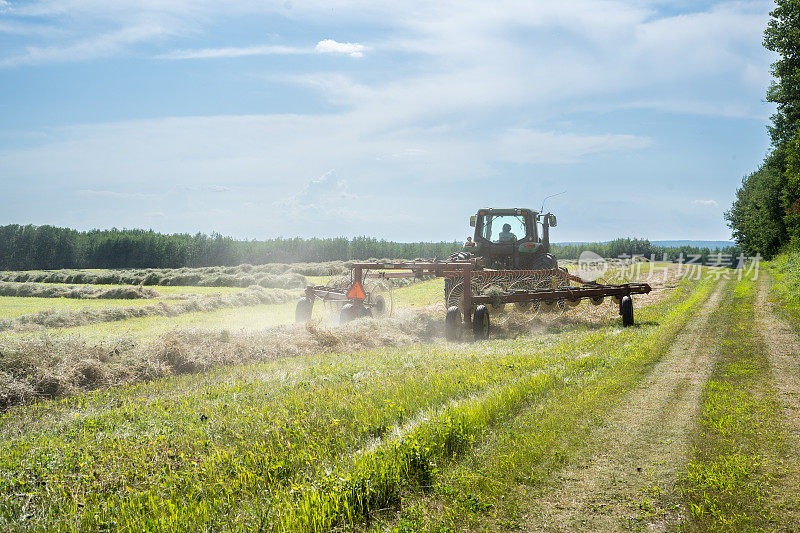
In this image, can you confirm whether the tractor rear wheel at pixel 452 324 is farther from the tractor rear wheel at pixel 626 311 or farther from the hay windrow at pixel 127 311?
the hay windrow at pixel 127 311

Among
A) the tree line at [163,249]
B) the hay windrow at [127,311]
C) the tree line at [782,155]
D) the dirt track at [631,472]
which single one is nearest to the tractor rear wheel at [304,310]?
the hay windrow at [127,311]

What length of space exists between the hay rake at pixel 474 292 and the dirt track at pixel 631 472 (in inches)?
200

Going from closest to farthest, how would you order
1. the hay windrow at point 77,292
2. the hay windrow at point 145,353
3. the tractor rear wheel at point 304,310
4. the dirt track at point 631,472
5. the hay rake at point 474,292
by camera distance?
1. the dirt track at point 631,472
2. the hay windrow at point 145,353
3. the hay rake at point 474,292
4. the tractor rear wheel at point 304,310
5. the hay windrow at point 77,292

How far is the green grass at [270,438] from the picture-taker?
379 cm

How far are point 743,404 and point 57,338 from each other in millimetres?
9953

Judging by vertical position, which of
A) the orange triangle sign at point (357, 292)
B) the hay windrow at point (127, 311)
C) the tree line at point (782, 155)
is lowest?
the hay windrow at point (127, 311)

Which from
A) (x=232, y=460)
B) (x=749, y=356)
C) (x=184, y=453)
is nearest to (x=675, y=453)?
(x=232, y=460)

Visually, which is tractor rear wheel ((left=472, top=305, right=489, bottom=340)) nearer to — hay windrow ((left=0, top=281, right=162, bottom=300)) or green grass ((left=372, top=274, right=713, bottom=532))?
green grass ((left=372, top=274, right=713, bottom=532))

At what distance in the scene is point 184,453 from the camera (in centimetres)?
478

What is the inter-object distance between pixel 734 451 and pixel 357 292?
31.1 ft

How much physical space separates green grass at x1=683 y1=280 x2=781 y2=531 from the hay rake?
4.63 m

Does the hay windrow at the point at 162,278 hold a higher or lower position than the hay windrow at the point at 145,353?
higher

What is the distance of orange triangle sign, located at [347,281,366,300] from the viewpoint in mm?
13078

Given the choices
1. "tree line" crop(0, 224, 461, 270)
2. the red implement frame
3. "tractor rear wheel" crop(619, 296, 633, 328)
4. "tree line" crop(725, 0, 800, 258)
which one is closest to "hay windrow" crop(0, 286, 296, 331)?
the red implement frame
